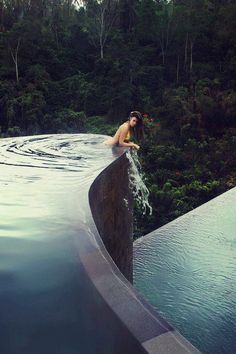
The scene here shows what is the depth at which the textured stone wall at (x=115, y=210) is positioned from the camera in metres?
2.77

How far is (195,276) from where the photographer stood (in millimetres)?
5660

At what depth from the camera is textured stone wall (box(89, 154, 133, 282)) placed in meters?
2.77

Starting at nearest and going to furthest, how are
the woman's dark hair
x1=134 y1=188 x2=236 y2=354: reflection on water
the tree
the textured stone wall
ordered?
the textured stone wall
x1=134 y1=188 x2=236 y2=354: reflection on water
the woman's dark hair
the tree

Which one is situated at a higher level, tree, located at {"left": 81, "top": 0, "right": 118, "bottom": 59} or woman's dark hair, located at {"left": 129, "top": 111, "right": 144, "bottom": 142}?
tree, located at {"left": 81, "top": 0, "right": 118, "bottom": 59}

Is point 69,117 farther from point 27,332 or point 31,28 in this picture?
point 27,332

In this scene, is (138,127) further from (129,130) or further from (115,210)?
(115,210)

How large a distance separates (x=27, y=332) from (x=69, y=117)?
1809 centimetres

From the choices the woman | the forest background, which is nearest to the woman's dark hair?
the woman

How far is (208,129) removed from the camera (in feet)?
55.8

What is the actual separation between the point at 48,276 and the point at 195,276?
15.0 ft

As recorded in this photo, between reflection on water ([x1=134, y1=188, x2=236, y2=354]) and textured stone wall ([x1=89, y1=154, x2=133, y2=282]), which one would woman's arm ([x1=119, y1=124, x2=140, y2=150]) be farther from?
reflection on water ([x1=134, y1=188, x2=236, y2=354])

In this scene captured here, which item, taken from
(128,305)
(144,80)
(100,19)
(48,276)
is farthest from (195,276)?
(100,19)

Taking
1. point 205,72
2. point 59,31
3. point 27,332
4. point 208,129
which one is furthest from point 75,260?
point 59,31

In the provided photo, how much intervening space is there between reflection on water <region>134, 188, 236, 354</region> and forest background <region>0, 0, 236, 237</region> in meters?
3.89
